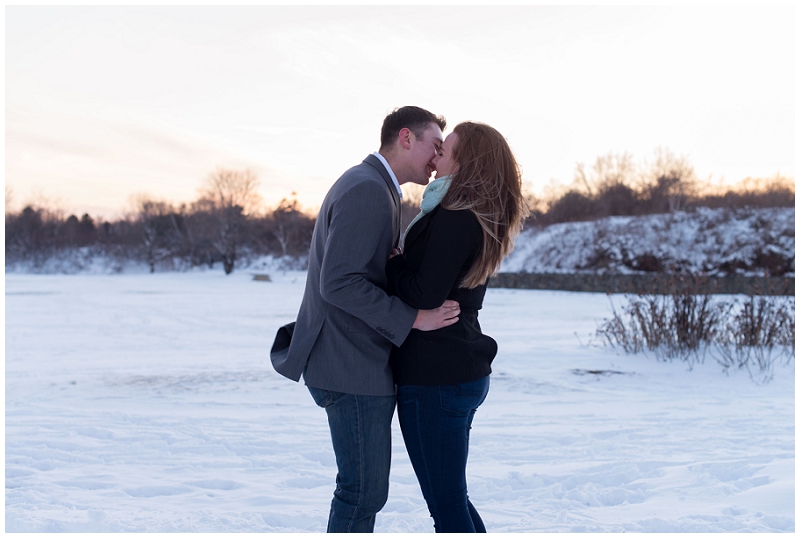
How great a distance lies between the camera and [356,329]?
7.58 ft

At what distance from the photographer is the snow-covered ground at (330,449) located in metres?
3.52

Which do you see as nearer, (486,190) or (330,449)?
(486,190)

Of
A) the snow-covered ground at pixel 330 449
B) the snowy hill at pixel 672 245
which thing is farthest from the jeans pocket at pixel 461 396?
the snowy hill at pixel 672 245

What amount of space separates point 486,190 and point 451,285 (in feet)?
1.15

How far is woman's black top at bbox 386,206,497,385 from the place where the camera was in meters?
2.15

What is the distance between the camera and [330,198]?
232 centimetres

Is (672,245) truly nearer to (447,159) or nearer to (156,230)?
(447,159)

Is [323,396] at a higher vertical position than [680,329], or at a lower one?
higher

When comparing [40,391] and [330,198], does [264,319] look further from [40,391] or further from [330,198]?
[330,198]

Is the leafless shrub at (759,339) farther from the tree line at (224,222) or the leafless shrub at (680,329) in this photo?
the tree line at (224,222)

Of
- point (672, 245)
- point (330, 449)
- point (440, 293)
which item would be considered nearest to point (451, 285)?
Result: point (440, 293)

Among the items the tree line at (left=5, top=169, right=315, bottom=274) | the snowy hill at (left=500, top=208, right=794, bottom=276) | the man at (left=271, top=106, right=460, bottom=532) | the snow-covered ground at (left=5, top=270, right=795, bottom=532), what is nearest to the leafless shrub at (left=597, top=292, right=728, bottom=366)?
the snow-covered ground at (left=5, top=270, right=795, bottom=532)

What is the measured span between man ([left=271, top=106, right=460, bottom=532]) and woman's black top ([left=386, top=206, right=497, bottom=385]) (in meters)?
0.05

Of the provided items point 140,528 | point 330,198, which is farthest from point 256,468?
point 330,198
